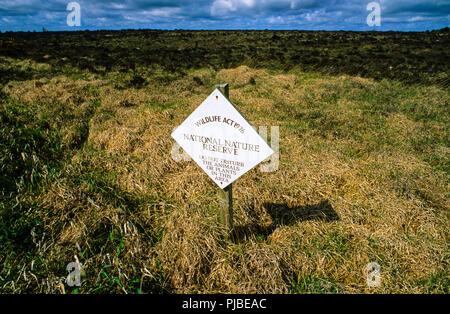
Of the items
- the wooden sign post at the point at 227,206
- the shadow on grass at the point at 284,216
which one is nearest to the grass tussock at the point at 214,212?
the shadow on grass at the point at 284,216

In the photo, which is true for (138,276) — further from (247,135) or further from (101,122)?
(101,122)

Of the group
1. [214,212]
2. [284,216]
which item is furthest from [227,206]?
[284,216]

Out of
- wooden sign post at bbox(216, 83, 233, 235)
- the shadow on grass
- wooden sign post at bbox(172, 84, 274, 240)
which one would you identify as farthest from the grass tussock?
wooden sign post at bbox(172, 84, 274, 240)

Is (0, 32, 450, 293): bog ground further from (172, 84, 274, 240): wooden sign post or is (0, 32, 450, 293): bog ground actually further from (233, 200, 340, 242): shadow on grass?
(172, 84, 274, 240): wooden sign post

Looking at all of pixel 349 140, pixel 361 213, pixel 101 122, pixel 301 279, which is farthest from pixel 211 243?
pixel 101 122

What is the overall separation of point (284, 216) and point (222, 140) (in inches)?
74.6

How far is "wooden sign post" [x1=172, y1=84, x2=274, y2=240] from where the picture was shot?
2324 mm

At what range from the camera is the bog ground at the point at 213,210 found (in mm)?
2727

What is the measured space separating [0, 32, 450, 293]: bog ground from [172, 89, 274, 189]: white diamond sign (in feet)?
3.30

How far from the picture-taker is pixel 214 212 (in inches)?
139

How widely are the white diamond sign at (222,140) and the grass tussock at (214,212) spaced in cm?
99

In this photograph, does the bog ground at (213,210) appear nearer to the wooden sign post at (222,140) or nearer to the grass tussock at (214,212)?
the grass tussock at (214,212)

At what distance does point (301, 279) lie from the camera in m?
2.81

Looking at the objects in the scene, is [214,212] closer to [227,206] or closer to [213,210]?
[213,210]
